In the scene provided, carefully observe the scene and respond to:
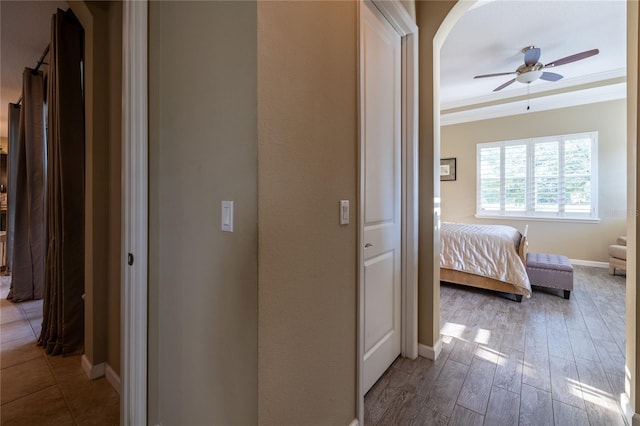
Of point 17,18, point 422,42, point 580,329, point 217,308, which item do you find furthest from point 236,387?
point 17,18

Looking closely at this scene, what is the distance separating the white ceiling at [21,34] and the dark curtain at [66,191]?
0.31 m

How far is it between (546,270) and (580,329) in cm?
92

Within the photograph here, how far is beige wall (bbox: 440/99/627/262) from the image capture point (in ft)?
14.7

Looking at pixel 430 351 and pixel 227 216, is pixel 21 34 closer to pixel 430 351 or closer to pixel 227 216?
pixel 227 216

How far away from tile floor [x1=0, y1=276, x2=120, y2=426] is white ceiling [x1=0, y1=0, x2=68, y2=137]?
102 inches

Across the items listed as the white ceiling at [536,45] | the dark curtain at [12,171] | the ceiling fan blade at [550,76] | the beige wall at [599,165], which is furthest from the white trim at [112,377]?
the beige wall at [599,165]

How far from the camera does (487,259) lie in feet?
10.8

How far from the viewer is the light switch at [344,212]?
48.7 inches

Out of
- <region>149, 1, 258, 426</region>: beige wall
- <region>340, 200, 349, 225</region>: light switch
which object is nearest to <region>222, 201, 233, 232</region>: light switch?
<region>149, 1, 258, 426</region>: beige wall

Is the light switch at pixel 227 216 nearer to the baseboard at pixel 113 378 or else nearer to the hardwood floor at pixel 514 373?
the hardwood floor at pixel 514 373

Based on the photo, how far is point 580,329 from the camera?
2.48 metres

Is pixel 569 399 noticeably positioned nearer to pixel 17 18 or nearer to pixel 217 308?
pixel 217 308

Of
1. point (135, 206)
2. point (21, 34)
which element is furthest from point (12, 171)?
point (135, 206)

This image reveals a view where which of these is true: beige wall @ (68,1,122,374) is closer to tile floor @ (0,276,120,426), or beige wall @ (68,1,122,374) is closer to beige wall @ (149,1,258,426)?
tile floor @ (0,276,120,426)
